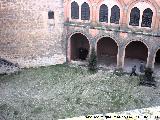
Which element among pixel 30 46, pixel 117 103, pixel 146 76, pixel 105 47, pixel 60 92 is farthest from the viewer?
pixel 105 47

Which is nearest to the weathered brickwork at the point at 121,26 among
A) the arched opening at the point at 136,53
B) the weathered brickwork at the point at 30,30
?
the weathered brickwork at the point at 30,30

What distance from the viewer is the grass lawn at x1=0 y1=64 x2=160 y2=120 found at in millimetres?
19500

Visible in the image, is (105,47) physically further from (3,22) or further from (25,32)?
(3,22)

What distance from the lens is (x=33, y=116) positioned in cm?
1895

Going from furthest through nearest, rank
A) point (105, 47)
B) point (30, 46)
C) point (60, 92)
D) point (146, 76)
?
point (105, 47)
point (30, 46)
point (146, 76)
point (60, 92)

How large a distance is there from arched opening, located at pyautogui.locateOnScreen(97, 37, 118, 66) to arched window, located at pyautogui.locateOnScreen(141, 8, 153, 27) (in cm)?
532

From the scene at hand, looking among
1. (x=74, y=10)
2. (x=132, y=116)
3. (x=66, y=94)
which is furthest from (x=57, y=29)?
(x=132, y=116)

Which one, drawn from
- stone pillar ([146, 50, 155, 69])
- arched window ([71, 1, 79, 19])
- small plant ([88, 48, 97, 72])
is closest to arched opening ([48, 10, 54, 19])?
arched window ([71, 1, 79, 19])

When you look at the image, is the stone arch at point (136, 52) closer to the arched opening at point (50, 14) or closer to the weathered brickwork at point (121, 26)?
the weathered brickwork at point (121, 26)

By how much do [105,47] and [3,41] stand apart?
10.2 meters

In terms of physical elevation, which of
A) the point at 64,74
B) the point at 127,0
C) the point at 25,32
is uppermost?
the point at 127,0

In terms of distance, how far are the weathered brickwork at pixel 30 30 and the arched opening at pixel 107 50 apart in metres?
4.32

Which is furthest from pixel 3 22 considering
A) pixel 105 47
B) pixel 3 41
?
pixel 105 47

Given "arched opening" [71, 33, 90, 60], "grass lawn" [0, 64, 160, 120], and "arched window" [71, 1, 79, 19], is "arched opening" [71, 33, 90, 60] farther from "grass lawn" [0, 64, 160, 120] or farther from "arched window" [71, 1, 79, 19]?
"arched window" [71, 1, 79, 19]
